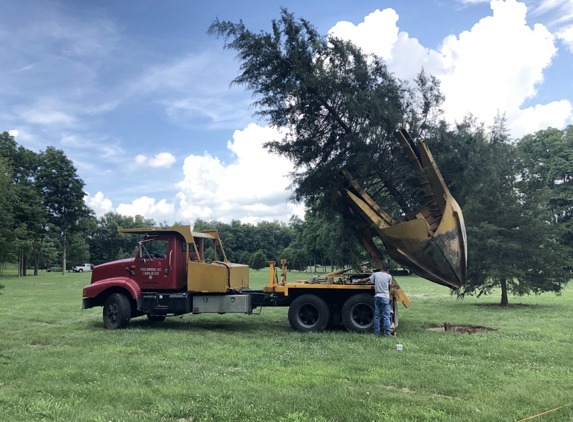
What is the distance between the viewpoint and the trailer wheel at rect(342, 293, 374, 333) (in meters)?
10.9

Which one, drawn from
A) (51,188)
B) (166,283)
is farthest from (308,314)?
(51,188)

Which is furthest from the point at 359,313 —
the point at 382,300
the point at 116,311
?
the point at 116,311

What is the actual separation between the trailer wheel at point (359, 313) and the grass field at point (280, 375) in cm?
51

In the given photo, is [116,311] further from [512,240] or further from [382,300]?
[512,240]

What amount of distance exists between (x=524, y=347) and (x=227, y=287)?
23.1 ft

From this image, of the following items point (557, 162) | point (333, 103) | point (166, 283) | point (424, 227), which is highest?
point (557, 162)

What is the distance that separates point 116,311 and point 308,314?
523 centimetres

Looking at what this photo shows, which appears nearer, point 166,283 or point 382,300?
point 382,300

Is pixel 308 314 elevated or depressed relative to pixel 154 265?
depressed

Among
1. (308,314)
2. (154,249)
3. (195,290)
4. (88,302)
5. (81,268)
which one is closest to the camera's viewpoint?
(308,314)

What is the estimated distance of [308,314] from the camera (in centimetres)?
1140

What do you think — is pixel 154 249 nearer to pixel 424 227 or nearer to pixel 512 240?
pixel 424 227

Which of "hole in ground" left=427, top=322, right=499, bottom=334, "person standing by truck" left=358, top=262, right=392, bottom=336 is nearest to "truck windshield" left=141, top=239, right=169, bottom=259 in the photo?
"person standing by truck" left=358, top=262, right=392, bottom=336

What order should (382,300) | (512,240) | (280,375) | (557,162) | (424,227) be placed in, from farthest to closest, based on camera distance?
(557,162) < (512,240) < (424,227) < (382,300) < (280,375)
